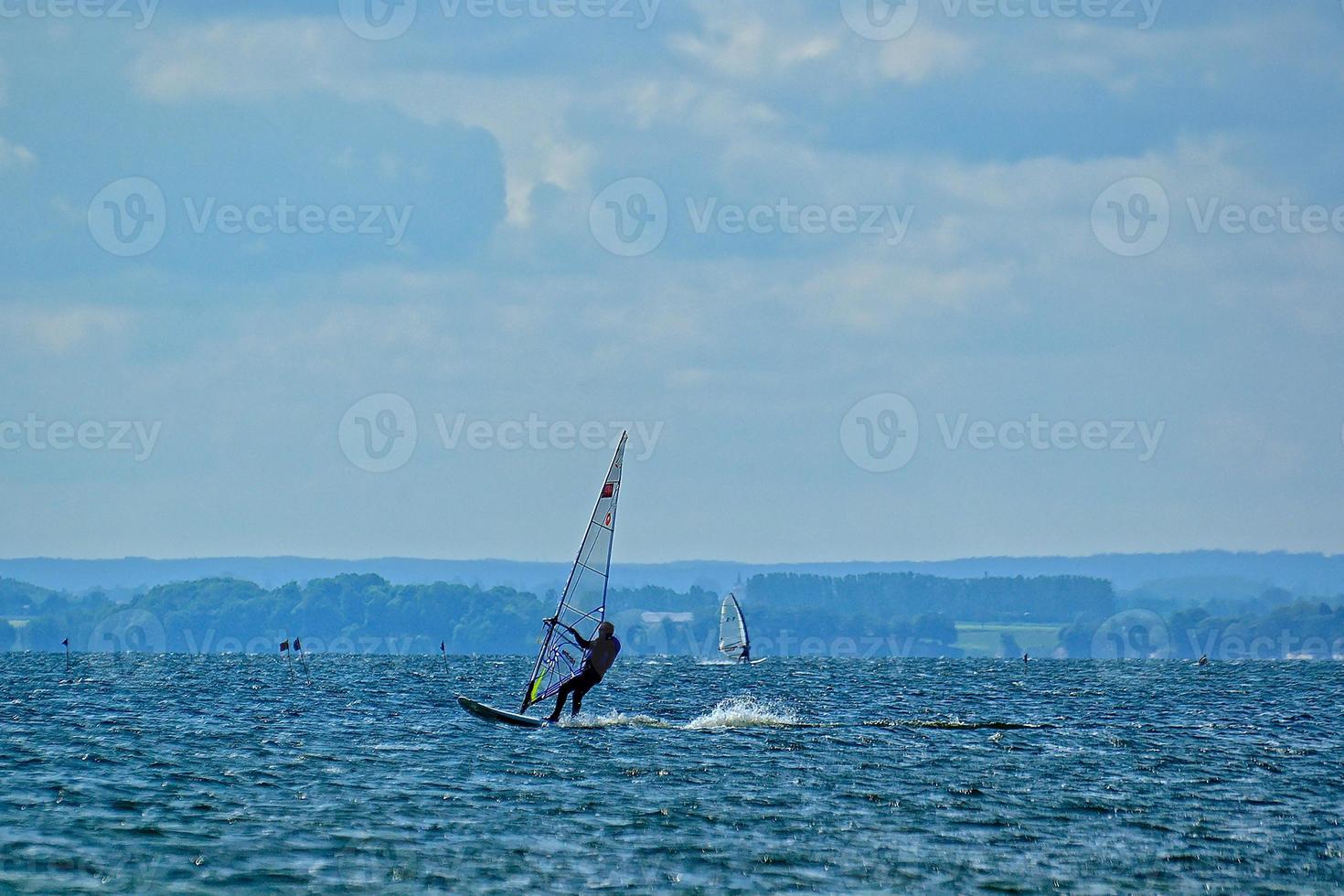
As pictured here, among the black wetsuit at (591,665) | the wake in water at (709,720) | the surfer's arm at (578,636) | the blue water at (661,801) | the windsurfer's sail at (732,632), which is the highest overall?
the windsurfer's sail at (732,632)

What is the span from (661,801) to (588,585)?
1420cm

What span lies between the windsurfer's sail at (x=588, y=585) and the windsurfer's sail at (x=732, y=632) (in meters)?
110

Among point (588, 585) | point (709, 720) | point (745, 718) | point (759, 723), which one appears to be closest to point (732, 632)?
point (745, 718)

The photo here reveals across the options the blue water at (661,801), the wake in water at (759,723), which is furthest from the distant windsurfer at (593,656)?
the wake in water at (759,723)

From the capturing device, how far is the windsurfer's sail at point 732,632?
A: 16314 centimetres

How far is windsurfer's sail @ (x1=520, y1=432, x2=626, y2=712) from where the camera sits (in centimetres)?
4912

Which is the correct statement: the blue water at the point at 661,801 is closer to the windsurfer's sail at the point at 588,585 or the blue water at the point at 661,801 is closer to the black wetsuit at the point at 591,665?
the black wetsuit at the point at 591,665

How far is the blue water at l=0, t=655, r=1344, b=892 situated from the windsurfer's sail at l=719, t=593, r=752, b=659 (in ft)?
317

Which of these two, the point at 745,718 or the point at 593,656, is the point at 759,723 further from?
the point at 593,656

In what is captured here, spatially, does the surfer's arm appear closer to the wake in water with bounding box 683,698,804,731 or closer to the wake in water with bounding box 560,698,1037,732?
the wake in water with bounding box 560,698,1037,732

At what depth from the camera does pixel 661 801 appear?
35844mm

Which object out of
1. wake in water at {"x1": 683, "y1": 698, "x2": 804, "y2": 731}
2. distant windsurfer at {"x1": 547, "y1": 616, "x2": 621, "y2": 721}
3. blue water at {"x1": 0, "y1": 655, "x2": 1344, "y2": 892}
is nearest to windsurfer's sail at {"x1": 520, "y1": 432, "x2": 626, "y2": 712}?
distant windsurfer at {"x1": 547, "y1": 616, "x2": 621, "y2": 721}

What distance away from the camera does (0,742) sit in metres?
47.1

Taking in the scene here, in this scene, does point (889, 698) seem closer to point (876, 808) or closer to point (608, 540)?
point (608, 540)
